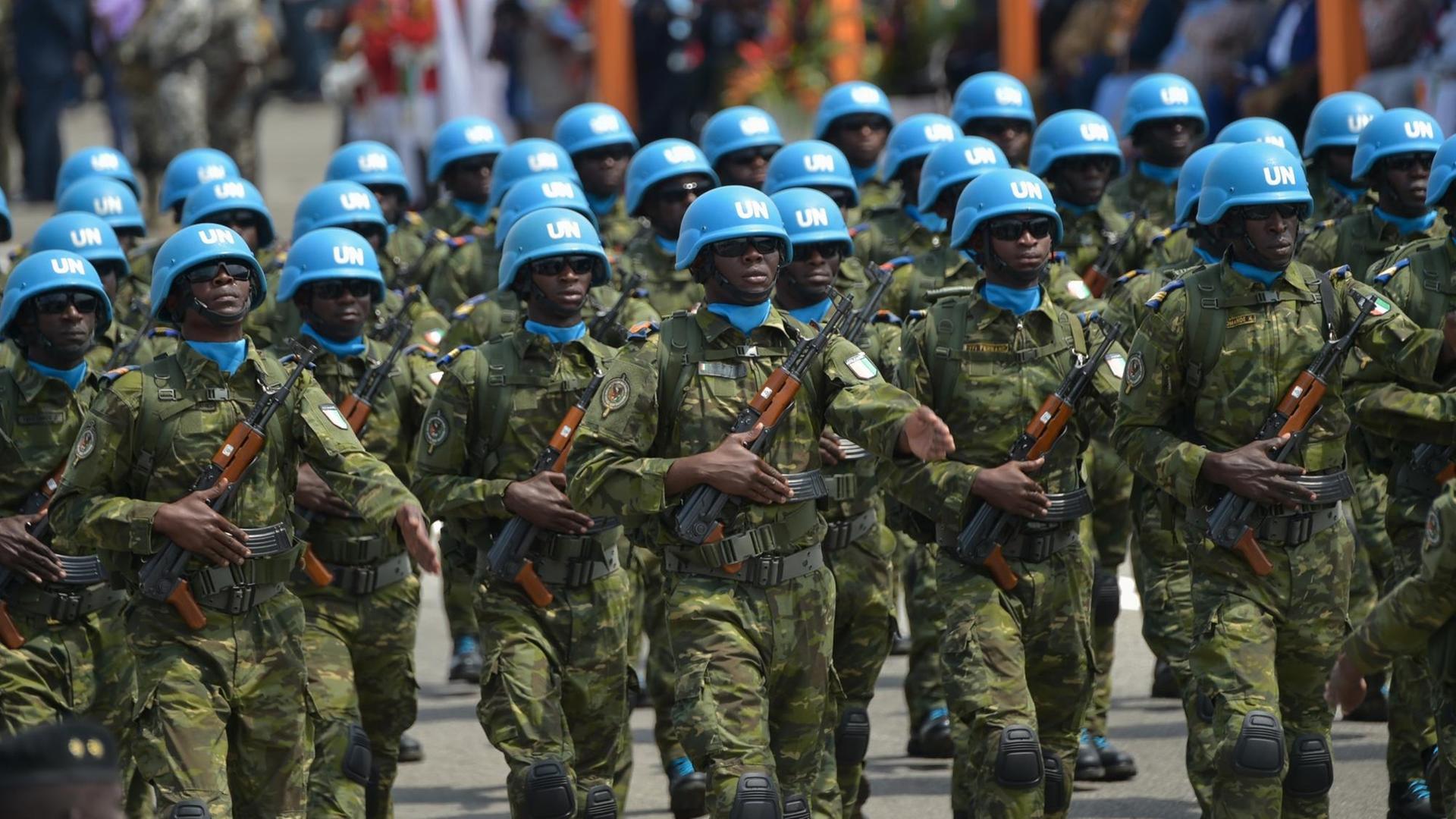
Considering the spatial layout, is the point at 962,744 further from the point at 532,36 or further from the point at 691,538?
the point at 532,36

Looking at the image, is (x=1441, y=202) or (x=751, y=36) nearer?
(x=1441, y=202)

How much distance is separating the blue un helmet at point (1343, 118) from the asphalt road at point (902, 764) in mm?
2637

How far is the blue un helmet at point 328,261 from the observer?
33.3ft

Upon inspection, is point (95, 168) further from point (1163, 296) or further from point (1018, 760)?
point (1018, 760)

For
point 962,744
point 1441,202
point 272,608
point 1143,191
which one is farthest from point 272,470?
point 1143,191

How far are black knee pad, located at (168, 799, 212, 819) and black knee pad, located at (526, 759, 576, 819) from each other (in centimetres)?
122

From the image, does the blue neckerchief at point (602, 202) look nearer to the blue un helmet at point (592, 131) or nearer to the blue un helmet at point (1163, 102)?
the blue un helmet at point (592, 131)

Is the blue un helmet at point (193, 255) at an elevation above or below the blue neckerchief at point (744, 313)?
above

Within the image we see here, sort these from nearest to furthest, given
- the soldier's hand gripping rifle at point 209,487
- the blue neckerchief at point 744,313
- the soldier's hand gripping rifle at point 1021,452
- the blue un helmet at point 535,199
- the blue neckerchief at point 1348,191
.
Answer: the soldier's hand gripping rifle at point 209,487 → the blue neckerchief at point 744,313 → the soldier's hand gripping rifle at point 1021,452 → the blue un helmet at point 535,199 → the blue neckerchief at point 1348,191

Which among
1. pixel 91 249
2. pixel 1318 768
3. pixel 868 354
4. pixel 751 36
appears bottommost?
pixel 1318 768

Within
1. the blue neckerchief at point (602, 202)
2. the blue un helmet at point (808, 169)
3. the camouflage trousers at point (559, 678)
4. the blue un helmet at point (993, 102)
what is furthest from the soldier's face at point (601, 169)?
the camouflage trousers at point (559, 678)

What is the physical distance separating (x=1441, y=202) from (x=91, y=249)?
5.68 m

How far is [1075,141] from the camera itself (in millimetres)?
12312

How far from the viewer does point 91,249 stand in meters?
11.4
